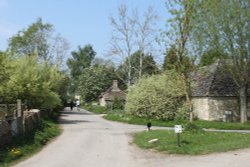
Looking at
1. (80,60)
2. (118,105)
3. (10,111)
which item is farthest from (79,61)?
(10,111)

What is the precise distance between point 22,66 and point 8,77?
266 centimetres

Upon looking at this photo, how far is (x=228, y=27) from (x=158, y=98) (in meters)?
9.31

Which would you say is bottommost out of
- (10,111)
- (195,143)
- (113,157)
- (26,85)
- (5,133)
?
(113,157)

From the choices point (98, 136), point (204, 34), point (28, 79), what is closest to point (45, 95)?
point (28, 79)

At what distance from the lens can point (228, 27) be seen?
34.5m

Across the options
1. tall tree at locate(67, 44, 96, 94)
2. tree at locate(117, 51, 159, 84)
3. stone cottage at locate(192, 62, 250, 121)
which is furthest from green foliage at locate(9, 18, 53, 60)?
tall tree at locate(67, 44, 96, 94)

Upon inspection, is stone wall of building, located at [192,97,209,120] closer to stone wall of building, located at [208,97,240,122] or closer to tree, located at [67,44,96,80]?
stone wall of building, located at [208,97,240,122]

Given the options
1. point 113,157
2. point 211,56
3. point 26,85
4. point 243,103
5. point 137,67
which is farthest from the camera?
point 137,67

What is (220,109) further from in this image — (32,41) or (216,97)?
(32,41)

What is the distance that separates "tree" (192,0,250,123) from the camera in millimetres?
34406

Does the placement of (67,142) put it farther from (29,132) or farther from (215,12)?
(215,12)

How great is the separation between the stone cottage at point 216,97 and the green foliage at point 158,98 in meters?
1.89

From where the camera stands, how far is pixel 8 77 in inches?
1189

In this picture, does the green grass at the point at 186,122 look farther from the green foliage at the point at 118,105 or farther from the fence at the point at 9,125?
the green foliage at the point at 118,105
